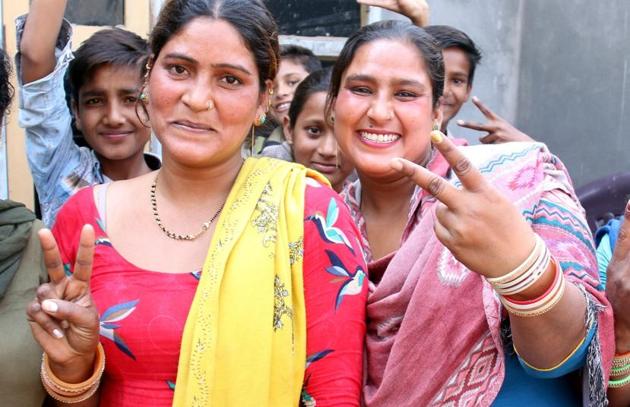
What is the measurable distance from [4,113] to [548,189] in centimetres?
151

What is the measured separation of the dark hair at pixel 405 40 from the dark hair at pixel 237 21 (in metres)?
0.40

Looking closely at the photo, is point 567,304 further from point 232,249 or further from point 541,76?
point 541,76

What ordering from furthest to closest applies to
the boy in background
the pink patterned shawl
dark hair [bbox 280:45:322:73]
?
1. dark hair [bbox 280:45:322:73]
2. the boy in background
3. the pink patterned shawl

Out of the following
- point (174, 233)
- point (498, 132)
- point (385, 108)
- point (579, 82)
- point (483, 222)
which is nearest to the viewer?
point (483, 222)

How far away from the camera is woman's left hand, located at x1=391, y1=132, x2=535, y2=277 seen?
5.81ft

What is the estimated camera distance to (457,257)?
6.02ft

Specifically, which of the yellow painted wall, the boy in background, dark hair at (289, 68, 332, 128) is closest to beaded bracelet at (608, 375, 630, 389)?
the boy in background

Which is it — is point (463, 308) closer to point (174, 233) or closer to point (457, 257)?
point (457, 257)

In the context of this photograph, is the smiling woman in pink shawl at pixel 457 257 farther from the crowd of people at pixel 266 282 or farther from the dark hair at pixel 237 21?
the dark hair at pixel 237 21

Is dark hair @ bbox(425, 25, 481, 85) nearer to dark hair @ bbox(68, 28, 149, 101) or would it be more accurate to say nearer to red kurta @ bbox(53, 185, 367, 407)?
dark hair @ bbox(68, 28, 149, 101)

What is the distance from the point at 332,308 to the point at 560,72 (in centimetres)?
366

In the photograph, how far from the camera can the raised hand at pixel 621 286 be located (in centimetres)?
203

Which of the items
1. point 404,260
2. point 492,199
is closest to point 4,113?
point 404,260

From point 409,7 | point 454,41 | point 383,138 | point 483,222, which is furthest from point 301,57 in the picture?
point 483,222
